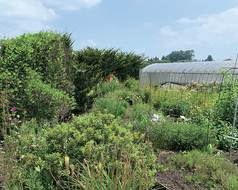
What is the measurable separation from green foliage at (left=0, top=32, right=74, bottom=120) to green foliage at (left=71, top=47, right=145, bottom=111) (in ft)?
3.97

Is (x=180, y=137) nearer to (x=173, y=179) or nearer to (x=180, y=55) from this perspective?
(x=173, y=179)

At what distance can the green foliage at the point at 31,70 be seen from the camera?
4.10m

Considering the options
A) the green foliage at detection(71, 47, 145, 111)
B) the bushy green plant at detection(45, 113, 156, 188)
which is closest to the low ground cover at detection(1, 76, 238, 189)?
the bushy green plant at detection(45, 113, 156, 188)

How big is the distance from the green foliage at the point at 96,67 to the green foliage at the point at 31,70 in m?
1.21

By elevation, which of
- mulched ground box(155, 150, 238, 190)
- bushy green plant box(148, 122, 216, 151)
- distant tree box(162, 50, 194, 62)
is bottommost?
mulched ground box(155, 150, 238, 190)

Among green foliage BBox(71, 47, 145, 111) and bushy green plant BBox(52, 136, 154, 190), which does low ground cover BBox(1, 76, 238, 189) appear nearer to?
bushy green plant BBox(52, 136, 154, 190)

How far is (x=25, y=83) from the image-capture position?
4.19 m

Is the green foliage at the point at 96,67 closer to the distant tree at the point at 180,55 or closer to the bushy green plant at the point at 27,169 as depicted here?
the bushy green plant at the point at 27,169

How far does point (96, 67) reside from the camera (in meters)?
6.76

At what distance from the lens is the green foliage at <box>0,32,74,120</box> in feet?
13.5

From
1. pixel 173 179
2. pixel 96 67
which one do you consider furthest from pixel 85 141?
pixel 96 67

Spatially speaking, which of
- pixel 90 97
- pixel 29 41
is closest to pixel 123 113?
pixel 90 97

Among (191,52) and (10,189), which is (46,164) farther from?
(191,52)

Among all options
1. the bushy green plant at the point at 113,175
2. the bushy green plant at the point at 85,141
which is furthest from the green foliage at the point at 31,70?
the bushy green plant at the point at 113,175
